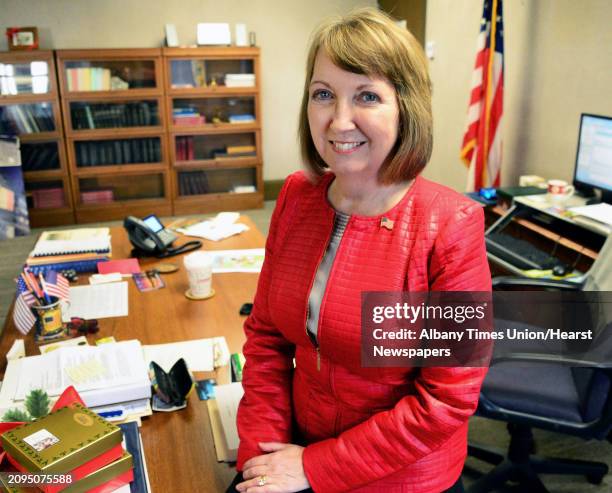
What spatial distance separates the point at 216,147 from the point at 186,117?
1.41ft

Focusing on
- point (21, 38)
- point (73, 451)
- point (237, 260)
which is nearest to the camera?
point (73, 451)

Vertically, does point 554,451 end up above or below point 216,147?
below

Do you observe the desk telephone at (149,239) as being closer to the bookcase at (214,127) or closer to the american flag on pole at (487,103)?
the american flag on pole at (487,103)

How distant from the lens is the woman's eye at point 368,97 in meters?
1.09

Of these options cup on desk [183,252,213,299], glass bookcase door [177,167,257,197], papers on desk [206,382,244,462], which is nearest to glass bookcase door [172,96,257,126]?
glass bookcase door [177,167,257,197]

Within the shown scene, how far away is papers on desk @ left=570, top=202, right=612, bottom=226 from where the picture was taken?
2527mm

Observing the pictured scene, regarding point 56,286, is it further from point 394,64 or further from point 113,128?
point 113,128

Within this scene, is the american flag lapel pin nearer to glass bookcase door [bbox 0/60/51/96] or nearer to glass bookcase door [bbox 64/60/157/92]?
glass bookcase door [bbox 64/60/157/92]

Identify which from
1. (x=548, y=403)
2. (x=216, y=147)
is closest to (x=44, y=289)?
(x=548, y=403)

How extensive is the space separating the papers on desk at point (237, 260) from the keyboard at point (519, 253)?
1094mm

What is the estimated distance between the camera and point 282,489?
3.68 ft

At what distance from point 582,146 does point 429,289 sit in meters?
2.23

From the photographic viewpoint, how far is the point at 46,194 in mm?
4984

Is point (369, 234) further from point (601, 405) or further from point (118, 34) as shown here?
point (118, 34)
